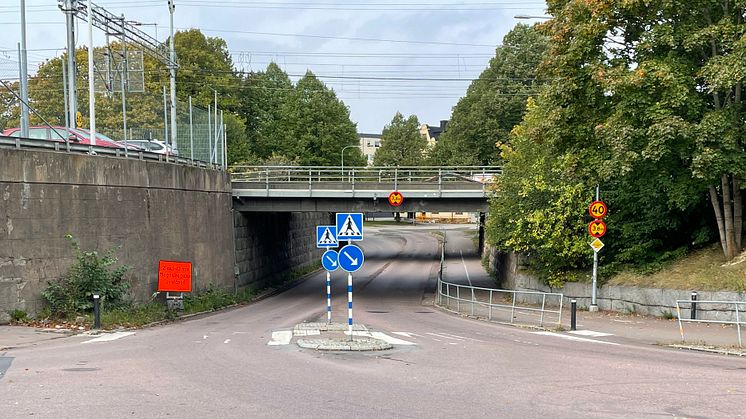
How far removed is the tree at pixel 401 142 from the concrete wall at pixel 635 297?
2702 inches

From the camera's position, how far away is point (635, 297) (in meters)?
21.7

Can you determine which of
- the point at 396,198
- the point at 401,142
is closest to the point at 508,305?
the point at 396,198

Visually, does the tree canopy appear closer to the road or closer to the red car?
the road

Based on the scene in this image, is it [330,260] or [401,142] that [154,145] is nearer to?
[330,260]

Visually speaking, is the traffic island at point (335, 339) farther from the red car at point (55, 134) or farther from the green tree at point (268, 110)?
the green tree at point (268, 110)

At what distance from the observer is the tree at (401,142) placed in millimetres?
98062

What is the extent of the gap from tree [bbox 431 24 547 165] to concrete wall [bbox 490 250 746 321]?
33.5m

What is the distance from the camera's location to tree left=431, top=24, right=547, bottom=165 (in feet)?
201

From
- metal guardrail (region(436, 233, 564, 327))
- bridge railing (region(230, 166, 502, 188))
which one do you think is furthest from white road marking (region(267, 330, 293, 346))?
bridge railing (region(230, 166, 502, 188))

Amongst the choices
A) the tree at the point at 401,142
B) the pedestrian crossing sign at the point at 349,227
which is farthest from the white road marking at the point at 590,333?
the tree at the point at 401,142

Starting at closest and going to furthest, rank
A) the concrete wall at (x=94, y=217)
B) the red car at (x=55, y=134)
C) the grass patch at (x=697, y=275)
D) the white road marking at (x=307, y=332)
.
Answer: the white road marking at (x=307, y=332) < the concrete wall at (x=94, y=217) < the grass patch at (x=697, y=275) < the red car at (x=55, y=134)

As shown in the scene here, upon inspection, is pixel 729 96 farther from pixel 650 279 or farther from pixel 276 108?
pixel 276 108

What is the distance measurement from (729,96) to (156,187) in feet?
61.4

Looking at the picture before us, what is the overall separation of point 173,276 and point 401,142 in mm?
78389
